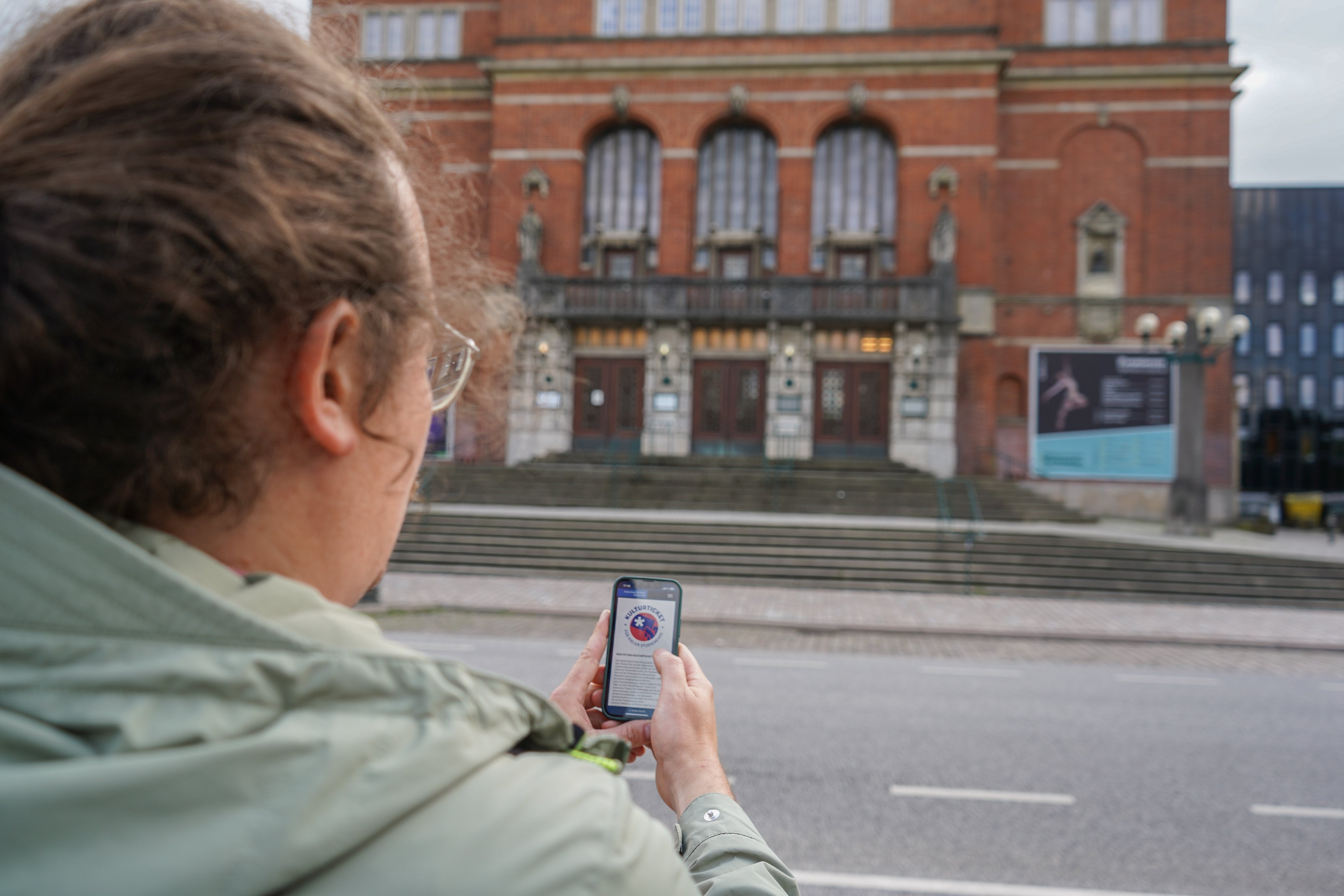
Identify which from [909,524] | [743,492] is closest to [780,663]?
[909,524]

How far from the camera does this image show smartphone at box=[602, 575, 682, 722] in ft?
4.89

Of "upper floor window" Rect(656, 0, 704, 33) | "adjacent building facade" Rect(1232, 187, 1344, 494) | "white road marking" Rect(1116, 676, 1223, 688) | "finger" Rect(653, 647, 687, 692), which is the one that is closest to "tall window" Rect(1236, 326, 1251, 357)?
"adjacent building facade" Rect(1232, 187, 1344, 494)

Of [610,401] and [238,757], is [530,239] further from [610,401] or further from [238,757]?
[238,757]

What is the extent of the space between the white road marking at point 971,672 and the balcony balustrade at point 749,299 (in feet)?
57.5

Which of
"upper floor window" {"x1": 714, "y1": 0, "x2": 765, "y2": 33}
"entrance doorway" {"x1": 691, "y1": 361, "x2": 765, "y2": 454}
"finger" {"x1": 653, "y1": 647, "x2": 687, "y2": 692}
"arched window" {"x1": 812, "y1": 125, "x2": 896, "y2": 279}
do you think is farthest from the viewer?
"arched window" {"x1": 812, "y1": 125, "x2": 896, "y2": 279}

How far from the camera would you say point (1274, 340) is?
61.1m

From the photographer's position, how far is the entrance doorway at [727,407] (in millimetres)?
25766

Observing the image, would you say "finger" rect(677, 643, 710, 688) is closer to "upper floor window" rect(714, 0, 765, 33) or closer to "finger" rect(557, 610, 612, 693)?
Result: "finger" rect(557, 610, 612, 693)

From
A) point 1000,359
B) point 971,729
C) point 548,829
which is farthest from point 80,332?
point 1000,359

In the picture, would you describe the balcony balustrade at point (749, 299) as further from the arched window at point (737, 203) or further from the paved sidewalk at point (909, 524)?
the paved sidewalk at point (909, 524)

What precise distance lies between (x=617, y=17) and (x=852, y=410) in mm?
15735

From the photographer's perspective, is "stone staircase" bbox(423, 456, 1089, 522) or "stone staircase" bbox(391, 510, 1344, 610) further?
"stone staircase" bbox(423, 456, 1089, 522)

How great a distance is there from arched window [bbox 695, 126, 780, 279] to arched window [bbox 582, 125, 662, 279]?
1.65m

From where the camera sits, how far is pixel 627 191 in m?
27.7
